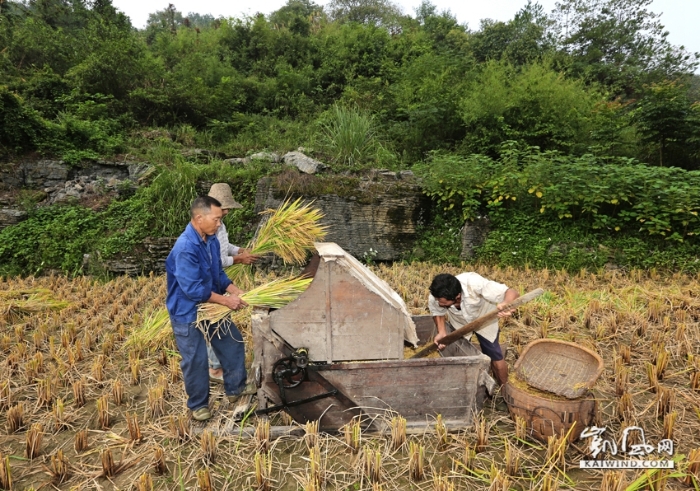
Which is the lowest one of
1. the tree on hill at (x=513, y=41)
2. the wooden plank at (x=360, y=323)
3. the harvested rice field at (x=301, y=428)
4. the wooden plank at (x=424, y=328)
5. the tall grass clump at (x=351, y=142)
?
the harvested rice field at (x=301, y=428)

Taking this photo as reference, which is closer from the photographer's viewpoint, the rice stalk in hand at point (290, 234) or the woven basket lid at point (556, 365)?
the woven basket lid at point (556, 365)

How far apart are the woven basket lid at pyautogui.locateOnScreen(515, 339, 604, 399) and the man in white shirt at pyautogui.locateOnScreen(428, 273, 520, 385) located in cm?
20

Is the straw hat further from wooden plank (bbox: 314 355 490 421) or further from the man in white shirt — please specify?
the man in white shirt

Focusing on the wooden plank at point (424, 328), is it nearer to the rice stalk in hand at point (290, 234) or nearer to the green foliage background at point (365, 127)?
the rice stalk in hand at point (290, 234)

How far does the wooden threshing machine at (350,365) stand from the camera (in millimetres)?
2611

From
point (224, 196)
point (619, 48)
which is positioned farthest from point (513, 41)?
point (224, 196)

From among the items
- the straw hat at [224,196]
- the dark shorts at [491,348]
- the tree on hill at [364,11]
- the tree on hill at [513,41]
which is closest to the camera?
the dark shorts at [491,348]

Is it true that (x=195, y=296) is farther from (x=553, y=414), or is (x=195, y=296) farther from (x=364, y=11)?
(x=364, y=11)

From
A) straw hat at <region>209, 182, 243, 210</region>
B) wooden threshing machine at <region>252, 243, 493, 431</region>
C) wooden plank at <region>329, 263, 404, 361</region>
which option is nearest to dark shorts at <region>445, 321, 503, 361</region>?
wooden threshing machine at <region>252, 243, 493, 431</region>

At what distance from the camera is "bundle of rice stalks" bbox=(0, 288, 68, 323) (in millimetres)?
4855

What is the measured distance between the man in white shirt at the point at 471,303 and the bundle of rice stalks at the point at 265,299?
961 mm

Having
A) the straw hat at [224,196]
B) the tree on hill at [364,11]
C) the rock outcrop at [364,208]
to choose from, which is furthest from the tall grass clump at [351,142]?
the tree on hill at [364,11]

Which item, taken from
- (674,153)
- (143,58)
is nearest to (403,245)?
(674,153)

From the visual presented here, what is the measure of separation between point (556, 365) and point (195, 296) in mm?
2764
